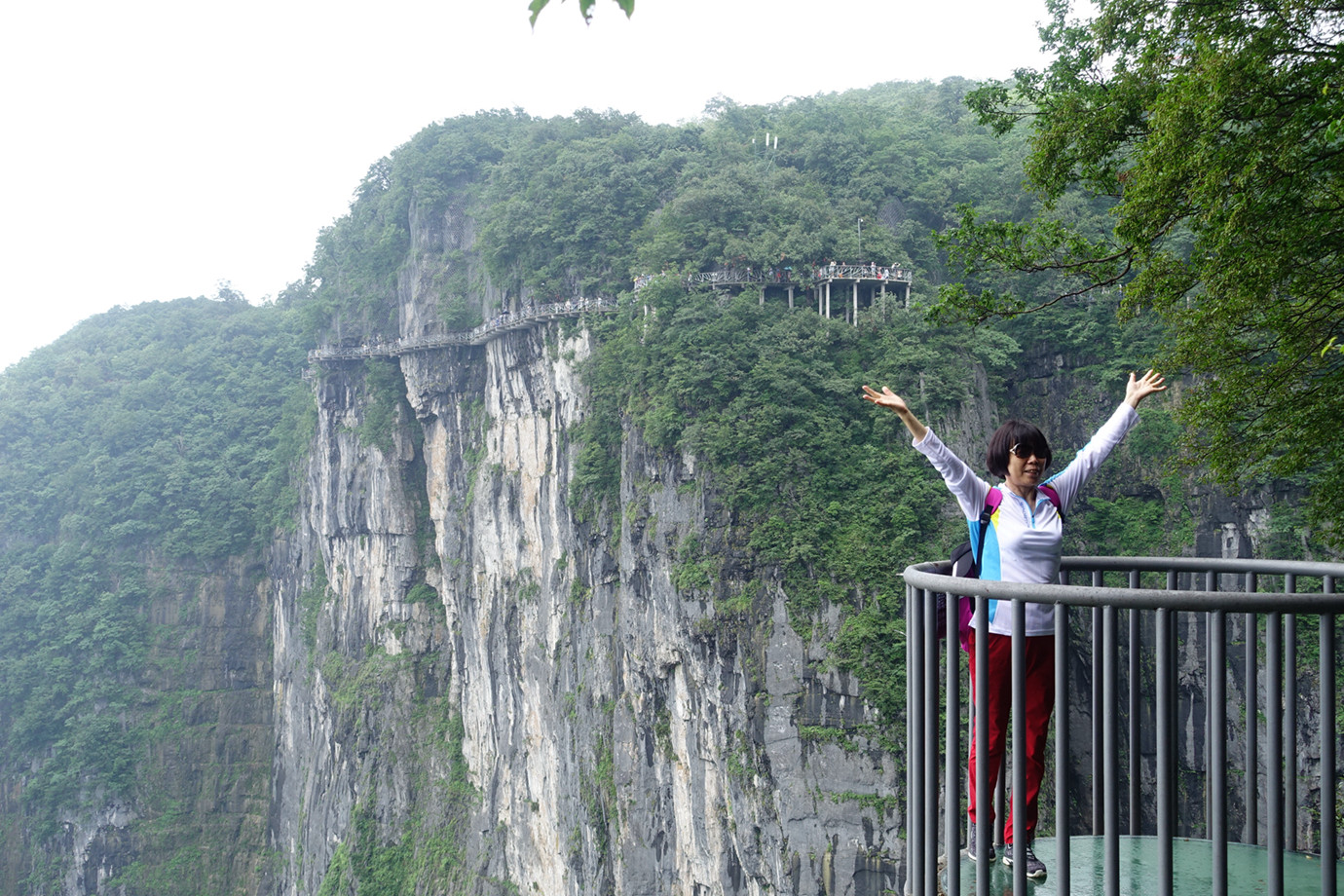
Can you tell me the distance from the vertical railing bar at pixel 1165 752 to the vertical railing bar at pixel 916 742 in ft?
2.36

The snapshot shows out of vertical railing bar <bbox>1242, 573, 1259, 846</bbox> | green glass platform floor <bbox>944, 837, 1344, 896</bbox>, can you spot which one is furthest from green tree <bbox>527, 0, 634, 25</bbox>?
green glass platform floor <bbox>944, 837, 1344, 896</bbox>

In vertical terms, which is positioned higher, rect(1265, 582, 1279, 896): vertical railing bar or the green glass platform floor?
rect(1265, 582, 1279, 896): vertical railing bar

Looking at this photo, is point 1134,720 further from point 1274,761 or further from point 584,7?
point 584,7

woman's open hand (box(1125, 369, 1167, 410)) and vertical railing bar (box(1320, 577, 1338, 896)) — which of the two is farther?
woman's open hand (box(1125, 369, 1167, 410))

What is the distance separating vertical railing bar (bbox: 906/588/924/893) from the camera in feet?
9.53

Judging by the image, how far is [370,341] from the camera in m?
33.8

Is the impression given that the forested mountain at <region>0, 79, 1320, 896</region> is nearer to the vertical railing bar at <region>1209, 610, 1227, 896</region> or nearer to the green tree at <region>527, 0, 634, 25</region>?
the vertical railing bar at <region>1209, 610, 1227, 896</region>

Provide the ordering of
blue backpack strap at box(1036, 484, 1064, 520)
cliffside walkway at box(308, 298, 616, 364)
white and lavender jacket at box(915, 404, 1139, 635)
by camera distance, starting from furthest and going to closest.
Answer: cliffside walkway at box(308, 298, 616, 364), blue backpack strap at box(1036, 484, 1064, 520), white and lavender jacket at box(915, 404, 1139, 635)

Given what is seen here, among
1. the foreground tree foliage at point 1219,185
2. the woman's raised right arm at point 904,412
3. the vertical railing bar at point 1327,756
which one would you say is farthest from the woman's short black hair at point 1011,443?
the foreground tree foliage at point 1219,185

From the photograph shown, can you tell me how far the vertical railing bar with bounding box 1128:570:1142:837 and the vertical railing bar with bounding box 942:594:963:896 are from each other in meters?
0.59

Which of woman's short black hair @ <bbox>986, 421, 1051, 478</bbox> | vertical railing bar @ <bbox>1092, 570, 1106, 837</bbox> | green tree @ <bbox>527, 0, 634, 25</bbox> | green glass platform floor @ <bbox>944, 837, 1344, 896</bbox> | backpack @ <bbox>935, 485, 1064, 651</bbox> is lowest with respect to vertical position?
green glass platform floor @ <bbox>944, 837, 1344, 896</bbox>

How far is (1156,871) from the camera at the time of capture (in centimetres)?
298

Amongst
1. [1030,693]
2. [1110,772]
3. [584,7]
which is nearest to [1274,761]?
[1110,772]

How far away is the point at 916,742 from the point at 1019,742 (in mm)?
524
